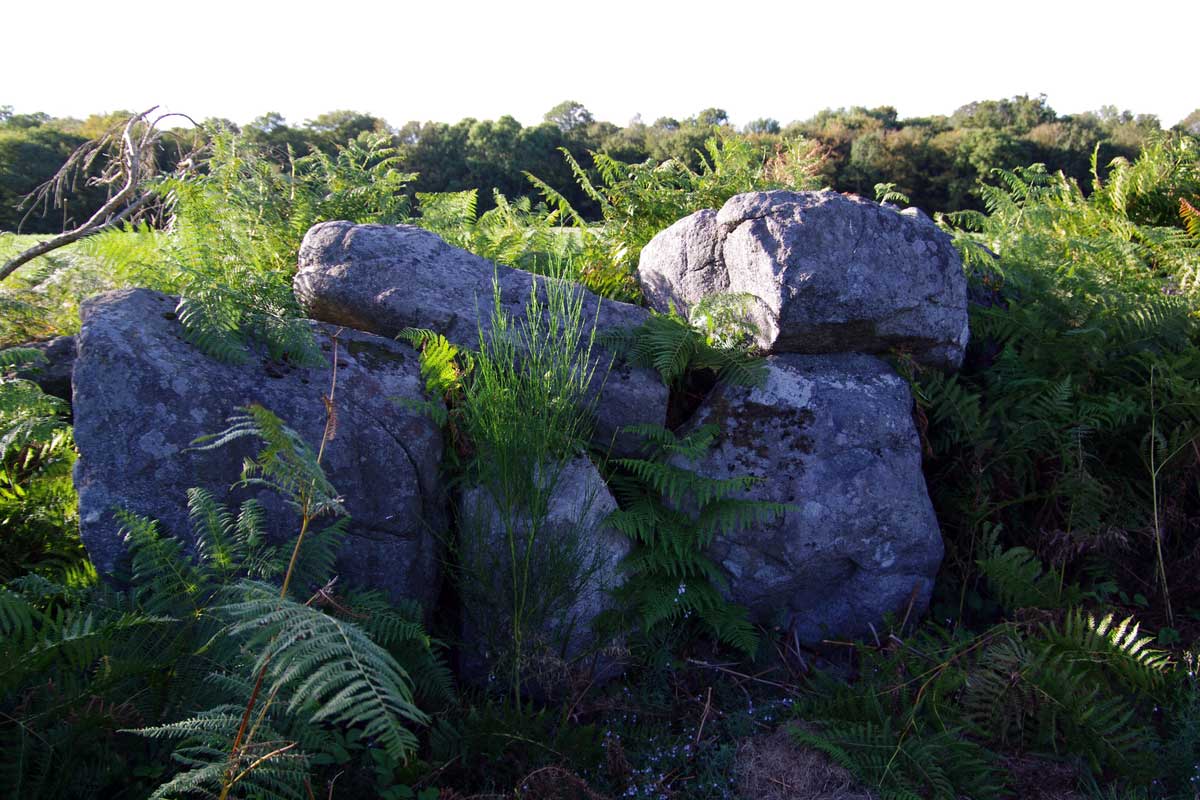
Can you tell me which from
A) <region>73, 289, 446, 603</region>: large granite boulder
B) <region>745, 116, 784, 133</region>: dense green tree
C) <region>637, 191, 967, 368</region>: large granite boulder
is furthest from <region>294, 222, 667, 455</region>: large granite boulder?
<region>745, 116, 784, 133</region>: dense green tree

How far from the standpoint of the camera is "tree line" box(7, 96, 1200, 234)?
35.3ft

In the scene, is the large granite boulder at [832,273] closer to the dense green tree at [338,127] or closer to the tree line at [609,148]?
the tree line at [609,148]

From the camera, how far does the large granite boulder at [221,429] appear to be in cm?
282

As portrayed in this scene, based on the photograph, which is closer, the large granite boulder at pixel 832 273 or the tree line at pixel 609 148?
the large granite boulder at pixel 832 273

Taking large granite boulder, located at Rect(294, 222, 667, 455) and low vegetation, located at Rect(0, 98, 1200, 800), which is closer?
low vegetation, located at Rect(0, 98, 1200, 800)

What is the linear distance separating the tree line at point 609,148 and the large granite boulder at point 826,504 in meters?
7.39

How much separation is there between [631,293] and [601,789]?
277cm

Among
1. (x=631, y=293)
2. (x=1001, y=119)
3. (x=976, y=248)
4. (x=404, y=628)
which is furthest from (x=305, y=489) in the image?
(x=1001, y=119)

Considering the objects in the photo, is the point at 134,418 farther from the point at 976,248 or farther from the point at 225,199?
the point at 976,248

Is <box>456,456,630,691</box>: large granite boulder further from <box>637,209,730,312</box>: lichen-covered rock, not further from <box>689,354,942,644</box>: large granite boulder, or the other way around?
<box>637,209,730,312</box>: lichen-covered rock

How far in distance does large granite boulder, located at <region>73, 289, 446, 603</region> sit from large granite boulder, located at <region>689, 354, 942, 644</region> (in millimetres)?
1378

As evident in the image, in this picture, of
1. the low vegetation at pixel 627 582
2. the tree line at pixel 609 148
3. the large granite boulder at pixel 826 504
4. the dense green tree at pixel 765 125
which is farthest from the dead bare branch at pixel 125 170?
the dense green tree at pixel 765 125

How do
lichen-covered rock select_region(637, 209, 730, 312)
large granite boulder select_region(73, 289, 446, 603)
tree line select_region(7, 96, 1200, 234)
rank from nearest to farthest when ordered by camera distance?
large granite boulder select_region(73, 289, 446, 603)
lichen-covered rock select_region(637, 209, 730, 312)
tree line select_region(7, 96, 1200, 234)

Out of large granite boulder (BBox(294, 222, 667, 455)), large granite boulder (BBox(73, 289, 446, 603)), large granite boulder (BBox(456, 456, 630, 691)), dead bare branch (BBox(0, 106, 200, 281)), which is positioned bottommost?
large granite boulder (BBox(456, 456, 630, 691))
